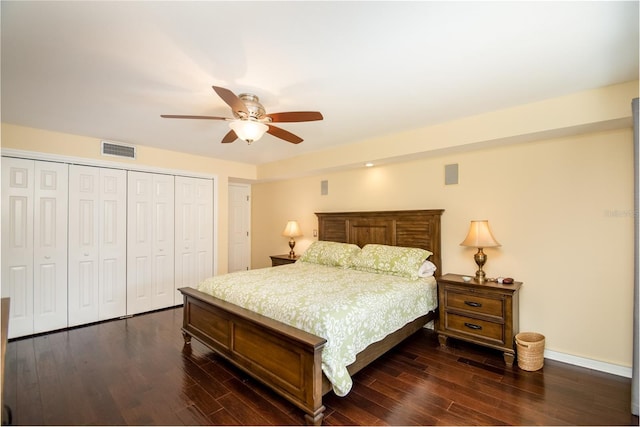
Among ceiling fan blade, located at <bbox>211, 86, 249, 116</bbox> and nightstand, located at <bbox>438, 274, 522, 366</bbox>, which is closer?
ceiling fan blade, located at <bbox>211, 86, 249, 116</bbox>

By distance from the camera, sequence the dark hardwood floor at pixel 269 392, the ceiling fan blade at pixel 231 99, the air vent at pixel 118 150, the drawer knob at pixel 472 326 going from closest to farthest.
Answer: the ceiling fan blade at pixel 231 99, the dark hardwood floor at pixel 269 392, the drawer knob at pixel 472 326, the air vent at pixel 118 150

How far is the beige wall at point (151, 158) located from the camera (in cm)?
337

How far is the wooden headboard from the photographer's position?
364 centimetres

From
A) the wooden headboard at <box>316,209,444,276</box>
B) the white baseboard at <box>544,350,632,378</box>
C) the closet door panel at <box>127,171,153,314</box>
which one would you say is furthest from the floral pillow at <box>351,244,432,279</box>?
the closet door panel at <box>127,171,153,314</box>

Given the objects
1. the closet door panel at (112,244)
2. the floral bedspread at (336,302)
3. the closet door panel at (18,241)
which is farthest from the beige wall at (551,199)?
the closet door panel at (18,241)

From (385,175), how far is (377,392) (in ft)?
8.94

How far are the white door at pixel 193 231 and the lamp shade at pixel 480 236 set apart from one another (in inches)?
155

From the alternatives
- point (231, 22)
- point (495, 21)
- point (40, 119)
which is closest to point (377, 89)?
point (495, 21)

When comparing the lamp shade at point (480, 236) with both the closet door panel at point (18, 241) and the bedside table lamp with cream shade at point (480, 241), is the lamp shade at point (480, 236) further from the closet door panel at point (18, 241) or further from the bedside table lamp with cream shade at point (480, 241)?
the closet door panel at point (18, 241)

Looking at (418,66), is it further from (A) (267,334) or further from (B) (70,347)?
(B) (70,347)

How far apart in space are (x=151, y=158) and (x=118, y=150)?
1.37ft

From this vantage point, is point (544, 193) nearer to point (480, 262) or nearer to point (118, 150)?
point (480, 262)

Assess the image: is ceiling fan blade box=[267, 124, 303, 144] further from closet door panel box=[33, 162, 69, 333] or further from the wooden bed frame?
closet door panel box=[33, 162, 69, 333]

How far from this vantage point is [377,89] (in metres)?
2.41
